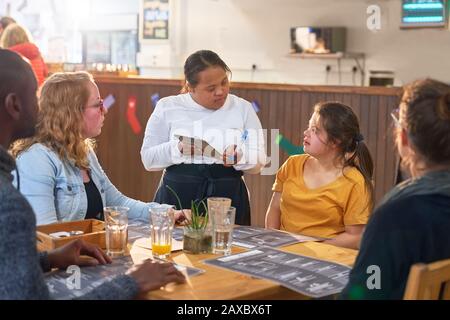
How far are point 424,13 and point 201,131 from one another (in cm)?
511

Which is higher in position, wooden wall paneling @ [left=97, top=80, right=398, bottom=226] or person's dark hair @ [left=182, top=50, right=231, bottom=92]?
person's dark hair @ [left=182, top=50, right=231, bottom=92]

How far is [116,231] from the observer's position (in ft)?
6.93

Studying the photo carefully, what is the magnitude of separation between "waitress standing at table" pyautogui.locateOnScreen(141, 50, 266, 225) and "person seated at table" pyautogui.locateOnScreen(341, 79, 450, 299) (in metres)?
1.54

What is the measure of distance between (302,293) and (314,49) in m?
6.69

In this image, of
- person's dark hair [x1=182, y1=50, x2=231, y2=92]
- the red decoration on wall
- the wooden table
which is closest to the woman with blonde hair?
the red decoration on wall

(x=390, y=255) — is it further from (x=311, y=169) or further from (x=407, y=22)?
(x=407, y=22)

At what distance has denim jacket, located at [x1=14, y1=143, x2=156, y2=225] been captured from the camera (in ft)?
7.92

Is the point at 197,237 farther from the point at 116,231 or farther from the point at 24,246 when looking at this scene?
the point at 24,246

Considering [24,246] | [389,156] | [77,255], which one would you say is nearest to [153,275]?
[77,255]

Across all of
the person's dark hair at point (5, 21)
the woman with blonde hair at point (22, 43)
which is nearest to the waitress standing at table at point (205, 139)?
the woman with blonde hair at point (22, 43)

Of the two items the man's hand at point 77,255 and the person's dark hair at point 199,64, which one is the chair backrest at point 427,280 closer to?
the man's hand at point 77,255

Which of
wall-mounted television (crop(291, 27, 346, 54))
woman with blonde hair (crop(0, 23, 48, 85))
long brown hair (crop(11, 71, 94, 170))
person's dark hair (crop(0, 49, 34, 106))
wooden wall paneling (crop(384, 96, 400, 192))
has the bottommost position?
wooden wall paneling (crop(384, 96, 400, 192))

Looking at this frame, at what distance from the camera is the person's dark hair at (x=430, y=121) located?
1628 mm

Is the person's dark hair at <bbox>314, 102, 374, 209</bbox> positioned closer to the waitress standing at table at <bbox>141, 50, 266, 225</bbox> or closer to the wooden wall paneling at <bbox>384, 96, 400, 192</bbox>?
the waitress standing at table at <bbox>141, 50, 266, 225</bbox>
